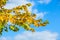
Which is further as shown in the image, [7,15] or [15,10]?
[15,10]

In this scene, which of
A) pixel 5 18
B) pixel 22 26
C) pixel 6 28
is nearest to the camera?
pixel 5 18

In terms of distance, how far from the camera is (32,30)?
1989cm

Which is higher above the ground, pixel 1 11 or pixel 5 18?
pixel 1 11

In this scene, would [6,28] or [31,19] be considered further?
[6,28]

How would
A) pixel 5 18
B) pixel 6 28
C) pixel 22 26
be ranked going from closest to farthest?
pixel 5 18 → pixel 22 26 → pixel 6 28

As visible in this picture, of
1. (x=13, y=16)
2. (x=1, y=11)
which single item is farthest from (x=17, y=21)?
(x=1, y=11)

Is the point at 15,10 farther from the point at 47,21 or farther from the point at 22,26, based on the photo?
the point at 47,21

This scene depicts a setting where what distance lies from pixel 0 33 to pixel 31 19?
3.42 metres

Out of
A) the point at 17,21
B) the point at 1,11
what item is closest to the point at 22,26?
the point at 17,21

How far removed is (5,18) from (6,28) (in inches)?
108

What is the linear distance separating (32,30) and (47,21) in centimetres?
149

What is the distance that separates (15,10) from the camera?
65.1 ft

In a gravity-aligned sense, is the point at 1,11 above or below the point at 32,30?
above

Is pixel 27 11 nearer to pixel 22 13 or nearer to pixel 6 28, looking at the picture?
pixel 22 13
